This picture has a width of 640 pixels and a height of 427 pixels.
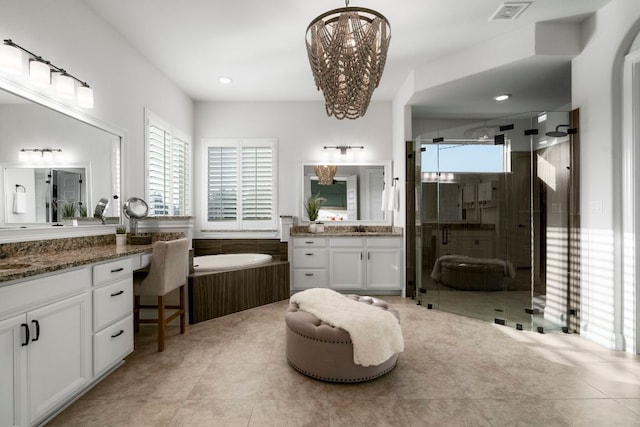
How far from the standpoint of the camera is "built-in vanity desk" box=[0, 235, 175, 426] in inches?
53.0

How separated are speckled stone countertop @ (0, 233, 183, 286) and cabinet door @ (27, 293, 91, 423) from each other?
0.20 meters

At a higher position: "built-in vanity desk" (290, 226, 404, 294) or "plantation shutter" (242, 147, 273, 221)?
"plantation shutter" (242, 147, 273, 221)

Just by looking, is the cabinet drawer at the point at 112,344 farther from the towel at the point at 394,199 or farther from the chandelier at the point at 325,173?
the towel at the point at 394,199

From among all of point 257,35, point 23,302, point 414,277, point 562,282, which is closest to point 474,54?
point 257,35

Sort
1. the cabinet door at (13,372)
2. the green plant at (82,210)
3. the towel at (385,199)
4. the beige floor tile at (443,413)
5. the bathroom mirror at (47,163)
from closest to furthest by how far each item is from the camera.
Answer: the cabinet door at (13,372)
the beige floor tile at (443,413)
the bathroom mirror at (47,163)
the green plant at (82,210)
the towel at (385,199)

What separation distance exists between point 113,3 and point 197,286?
2573mm

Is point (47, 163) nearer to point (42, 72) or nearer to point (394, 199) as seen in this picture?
point (42, 72)

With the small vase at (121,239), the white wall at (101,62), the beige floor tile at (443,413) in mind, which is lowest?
the beige floor tile at (443,413)

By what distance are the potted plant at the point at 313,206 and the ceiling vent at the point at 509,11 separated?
282 cm

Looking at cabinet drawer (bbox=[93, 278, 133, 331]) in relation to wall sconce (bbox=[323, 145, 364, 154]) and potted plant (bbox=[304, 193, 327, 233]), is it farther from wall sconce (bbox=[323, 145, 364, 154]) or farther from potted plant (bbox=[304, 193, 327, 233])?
wall sconce (bbox=[323, 145, 364, 154])

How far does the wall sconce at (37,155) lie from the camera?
6.43 feet

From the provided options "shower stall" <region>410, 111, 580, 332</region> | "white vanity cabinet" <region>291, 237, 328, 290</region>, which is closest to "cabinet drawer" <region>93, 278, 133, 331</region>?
"white vanity cabinet" <region>291, 237, 328, 290</region>

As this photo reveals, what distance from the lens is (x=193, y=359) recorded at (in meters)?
2.33

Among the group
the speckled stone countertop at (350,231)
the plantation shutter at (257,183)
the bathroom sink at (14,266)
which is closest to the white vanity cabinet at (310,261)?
the speckled stone countertop at (350,231)
